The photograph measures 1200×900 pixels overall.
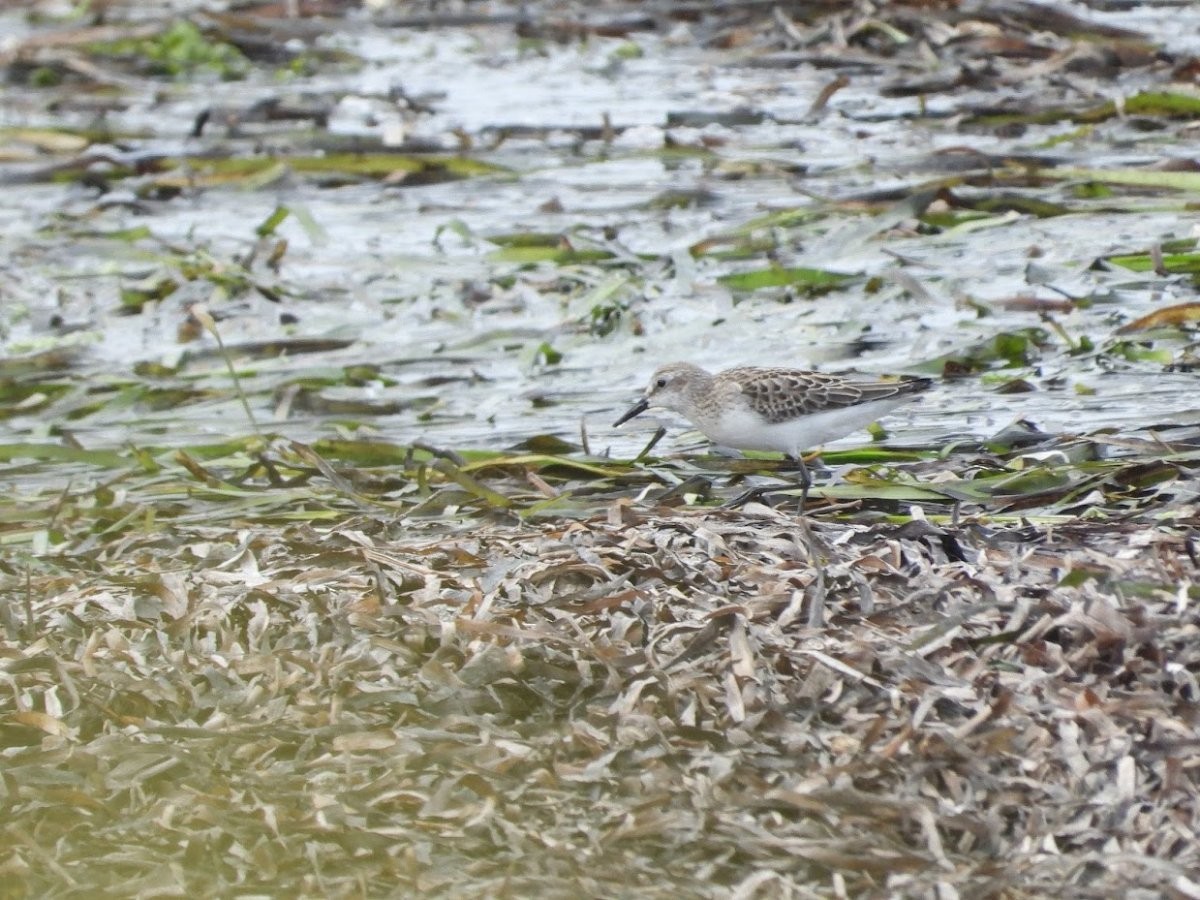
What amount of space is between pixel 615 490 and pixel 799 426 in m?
0.53

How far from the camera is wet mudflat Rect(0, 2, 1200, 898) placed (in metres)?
3.53

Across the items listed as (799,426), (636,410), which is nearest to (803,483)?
(799,426)

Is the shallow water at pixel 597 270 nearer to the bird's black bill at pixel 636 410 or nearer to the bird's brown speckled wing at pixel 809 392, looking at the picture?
the bird's black bill at pixel 636 410

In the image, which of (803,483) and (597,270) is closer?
(803,483)

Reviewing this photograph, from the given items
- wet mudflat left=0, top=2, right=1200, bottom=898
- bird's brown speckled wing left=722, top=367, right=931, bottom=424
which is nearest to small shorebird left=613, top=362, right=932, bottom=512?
bird's brown speckled wing left=722, top=367, right=931, bottom=424

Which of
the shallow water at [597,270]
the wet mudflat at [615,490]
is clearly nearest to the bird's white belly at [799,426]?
the wet mudflat at [615,490]

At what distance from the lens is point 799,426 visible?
17.8ft

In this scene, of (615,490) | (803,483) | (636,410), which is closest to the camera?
(803,483)

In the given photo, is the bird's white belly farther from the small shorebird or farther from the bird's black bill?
the bird's black bill

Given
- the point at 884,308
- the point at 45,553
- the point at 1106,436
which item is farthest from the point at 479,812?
the point at 884,308

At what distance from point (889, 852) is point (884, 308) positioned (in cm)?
398

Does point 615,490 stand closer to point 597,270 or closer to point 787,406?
point 787,406

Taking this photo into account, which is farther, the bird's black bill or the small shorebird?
the bird's black bill

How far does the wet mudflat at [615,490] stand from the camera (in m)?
3.53
